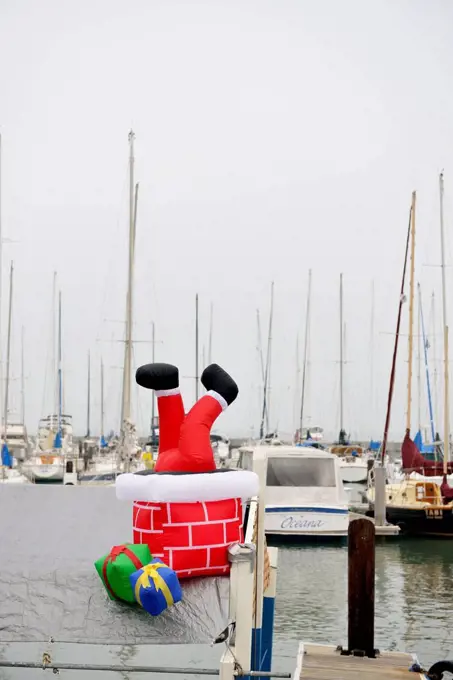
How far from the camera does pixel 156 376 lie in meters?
7.23

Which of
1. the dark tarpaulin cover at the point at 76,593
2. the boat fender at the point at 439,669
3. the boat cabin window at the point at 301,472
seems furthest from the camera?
the boat cabin window at the point at 301,472

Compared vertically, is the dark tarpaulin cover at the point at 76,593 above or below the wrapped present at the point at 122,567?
below

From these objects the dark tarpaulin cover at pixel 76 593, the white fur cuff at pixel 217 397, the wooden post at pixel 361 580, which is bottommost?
the wooden post at pixel 361 580

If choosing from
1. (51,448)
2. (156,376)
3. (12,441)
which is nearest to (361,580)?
(156,376)

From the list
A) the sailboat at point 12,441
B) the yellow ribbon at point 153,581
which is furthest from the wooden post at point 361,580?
the sailboat at point 12,441

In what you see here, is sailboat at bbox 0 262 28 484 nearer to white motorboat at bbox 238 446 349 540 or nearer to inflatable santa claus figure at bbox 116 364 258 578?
white motorboat at bbox 238 446 349 540

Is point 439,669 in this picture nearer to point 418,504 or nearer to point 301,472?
point 301,472

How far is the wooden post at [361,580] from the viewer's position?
10.3 meters

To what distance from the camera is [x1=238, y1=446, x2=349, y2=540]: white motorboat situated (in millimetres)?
22609

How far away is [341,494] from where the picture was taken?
2361 cm

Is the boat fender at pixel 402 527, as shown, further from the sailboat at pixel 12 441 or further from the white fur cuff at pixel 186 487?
the white fur cuff at pixel 186 487

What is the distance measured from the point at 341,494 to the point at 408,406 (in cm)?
970

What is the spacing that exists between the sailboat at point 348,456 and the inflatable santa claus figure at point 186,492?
36404 mm

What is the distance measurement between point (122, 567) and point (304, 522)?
16.7 m
